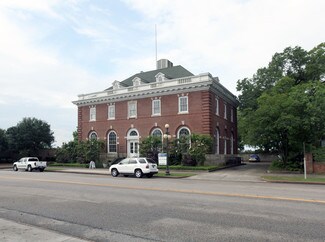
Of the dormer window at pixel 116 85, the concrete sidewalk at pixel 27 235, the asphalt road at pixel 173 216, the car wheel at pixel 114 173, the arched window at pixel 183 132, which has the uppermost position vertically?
the dormer window at pixel 116 85

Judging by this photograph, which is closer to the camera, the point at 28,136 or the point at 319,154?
the point at 319,154

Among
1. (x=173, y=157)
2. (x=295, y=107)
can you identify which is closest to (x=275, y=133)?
(x=295, y=107)

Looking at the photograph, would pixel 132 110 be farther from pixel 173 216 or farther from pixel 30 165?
pixel 173 216

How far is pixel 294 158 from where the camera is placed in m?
28.3

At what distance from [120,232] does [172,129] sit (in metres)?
29.7

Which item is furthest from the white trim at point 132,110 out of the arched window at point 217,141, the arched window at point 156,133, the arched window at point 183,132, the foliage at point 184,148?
the arched window at point 217,141

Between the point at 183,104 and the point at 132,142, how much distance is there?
8.94 metres

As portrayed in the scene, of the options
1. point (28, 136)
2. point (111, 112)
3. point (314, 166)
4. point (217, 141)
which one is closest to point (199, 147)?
point (217, 141)

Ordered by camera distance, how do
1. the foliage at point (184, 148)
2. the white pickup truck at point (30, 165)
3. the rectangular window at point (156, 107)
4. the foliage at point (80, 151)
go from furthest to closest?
the foliage at point (80, 151), the rectangular window at point (156, 107), the white pickup truck at point (30, 165), the foliage at point (184, 148)

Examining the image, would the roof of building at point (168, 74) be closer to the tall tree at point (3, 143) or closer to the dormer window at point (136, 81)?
the dormer window at point (136, 81)

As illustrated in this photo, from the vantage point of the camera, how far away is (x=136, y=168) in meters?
24.2

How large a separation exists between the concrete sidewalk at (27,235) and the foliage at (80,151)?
32.5m

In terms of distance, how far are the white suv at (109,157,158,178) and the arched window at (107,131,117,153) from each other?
16655mm

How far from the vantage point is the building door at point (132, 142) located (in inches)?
1580
